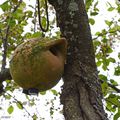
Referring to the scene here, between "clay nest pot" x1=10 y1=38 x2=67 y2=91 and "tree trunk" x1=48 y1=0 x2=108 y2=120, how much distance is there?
47 mm

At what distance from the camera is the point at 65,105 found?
1.41 meters

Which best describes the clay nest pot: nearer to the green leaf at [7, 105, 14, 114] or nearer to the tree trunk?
the tree trunk

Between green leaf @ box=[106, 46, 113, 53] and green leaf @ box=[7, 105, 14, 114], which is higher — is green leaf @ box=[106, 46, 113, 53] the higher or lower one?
the higher one

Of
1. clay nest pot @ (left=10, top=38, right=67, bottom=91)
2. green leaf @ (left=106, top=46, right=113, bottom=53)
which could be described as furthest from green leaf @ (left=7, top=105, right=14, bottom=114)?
clay nest pot @ (left=10, top=38, right=67, bottom=91)

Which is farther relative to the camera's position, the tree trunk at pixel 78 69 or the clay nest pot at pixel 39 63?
the clay nest pot at pixel 39 63

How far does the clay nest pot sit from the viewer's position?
1.48 m

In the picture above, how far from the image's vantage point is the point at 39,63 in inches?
58.1

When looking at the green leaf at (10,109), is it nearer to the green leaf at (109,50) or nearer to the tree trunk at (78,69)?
the green leaf at (109,50)

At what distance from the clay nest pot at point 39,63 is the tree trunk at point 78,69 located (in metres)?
0.05

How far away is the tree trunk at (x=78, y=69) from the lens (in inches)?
53.7

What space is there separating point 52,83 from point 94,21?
164 centimetres

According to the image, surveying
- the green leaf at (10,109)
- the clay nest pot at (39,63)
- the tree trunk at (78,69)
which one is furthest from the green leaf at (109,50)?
the clay nest pot at (39,63)

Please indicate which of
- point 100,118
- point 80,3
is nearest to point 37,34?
point 80,3

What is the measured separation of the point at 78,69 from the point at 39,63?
0.57ft
